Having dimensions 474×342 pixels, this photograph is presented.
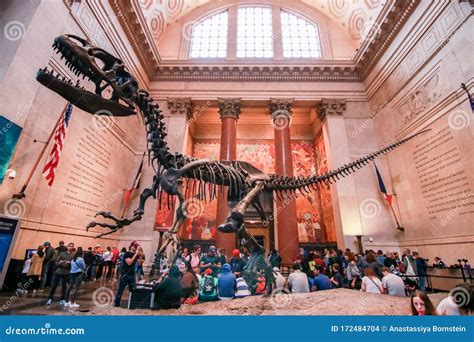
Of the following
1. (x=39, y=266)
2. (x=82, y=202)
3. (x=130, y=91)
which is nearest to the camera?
(x=130, y=91)

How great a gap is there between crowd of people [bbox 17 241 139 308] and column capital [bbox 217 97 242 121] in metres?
8.74

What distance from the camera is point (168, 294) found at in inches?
140

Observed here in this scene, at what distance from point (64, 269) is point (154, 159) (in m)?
2.59

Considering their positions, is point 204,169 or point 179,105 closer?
point 204,169

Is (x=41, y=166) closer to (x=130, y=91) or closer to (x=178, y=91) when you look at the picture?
(x=130, y=91)

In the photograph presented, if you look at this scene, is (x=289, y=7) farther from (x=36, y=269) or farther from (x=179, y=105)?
(x=36, y=269)

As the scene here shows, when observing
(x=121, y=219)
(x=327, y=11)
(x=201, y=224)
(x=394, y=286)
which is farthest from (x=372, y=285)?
(x=327, y=11)

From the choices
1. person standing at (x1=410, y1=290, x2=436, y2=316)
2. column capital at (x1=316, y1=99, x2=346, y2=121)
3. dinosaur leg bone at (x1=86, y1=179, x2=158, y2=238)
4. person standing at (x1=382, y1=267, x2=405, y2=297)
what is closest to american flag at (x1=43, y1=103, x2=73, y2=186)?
dinosaur leg bone at (x1=86, y1=179, x2=158, y2=238)

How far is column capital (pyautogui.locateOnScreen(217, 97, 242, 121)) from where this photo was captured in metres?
13.5

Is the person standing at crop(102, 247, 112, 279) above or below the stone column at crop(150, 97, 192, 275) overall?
below

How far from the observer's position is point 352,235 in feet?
35.9

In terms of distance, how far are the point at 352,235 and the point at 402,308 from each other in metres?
8.58

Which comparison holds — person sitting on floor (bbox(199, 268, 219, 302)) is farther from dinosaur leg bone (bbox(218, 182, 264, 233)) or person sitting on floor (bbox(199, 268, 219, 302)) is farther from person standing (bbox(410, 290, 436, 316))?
person standing (bbox(410, 290, 436, 316))
